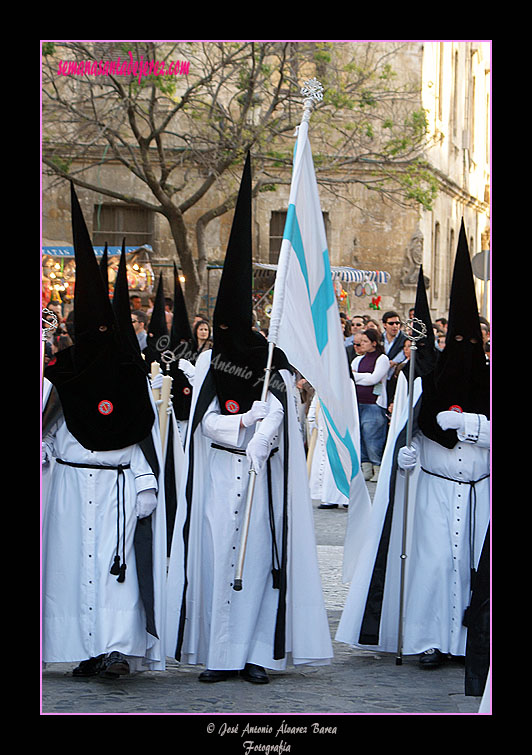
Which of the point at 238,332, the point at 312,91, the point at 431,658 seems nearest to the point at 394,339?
the point at 431,658

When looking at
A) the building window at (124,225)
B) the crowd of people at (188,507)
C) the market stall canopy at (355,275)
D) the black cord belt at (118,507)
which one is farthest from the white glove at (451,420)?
the building window at (124,225)

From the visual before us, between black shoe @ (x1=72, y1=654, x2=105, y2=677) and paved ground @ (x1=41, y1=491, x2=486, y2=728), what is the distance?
0.07 m

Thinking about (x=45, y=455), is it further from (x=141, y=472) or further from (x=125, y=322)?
(x=125, y=322)

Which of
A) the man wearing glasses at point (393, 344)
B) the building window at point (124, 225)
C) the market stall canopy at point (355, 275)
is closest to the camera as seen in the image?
the man wearing glasses at point (393, 344)

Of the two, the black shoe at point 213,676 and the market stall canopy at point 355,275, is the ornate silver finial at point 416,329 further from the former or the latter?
the market stall canopy at point 355,275

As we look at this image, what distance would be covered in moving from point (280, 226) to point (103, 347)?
24.2 m

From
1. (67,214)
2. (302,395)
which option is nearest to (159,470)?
(302,395)

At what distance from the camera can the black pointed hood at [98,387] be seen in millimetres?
6262

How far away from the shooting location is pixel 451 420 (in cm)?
689

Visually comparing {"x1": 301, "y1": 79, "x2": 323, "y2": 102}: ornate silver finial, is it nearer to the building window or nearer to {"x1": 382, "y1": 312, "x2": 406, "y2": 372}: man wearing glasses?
{"x1": 382, "y1": 312, "x2": 406, "y2": 372}: man wearing glasses

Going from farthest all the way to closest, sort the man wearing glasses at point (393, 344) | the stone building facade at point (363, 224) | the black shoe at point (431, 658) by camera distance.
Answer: the stone building facade at point (363, 224) → the man wearing glasses at point (393, 344) → the black shoe at point (431, 658)

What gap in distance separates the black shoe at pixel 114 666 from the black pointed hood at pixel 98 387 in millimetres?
1106

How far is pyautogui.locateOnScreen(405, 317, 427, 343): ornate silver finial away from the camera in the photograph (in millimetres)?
6932

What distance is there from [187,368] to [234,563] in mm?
4249
